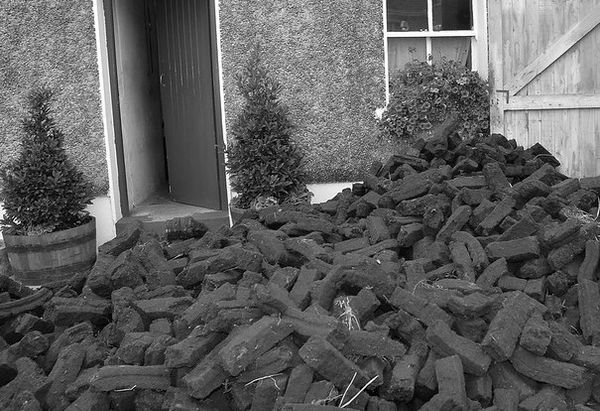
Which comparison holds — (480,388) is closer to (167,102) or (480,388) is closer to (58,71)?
(58,71)

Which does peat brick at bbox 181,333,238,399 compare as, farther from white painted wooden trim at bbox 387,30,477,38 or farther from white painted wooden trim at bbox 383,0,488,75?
white painted wooden trim at bbox 387,30,477,38

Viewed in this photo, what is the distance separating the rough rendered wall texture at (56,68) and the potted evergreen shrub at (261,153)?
1622mm

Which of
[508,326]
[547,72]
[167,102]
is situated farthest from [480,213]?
[167,102]

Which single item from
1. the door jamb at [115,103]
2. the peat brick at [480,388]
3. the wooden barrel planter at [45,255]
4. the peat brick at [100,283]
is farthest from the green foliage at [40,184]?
the peat brick at [480,388]

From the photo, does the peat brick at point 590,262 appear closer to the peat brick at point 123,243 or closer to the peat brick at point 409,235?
the peat brick at point 409,235

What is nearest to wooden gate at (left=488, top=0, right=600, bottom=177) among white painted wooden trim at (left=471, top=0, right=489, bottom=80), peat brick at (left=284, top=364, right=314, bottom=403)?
white painted wooden trim at (left=471, top=0, right=489, bottom=80)

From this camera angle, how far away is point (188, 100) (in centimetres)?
844

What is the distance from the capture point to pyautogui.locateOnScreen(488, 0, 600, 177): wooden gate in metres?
7.36

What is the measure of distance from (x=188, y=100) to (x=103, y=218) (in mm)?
1864

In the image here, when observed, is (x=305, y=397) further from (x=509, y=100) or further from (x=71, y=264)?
(x=509, y=100)

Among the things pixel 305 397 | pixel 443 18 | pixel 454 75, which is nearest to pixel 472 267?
pixel 305 397

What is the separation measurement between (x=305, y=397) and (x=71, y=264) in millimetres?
4235

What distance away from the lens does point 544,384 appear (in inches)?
126

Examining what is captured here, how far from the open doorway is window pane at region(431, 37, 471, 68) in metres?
2.44
